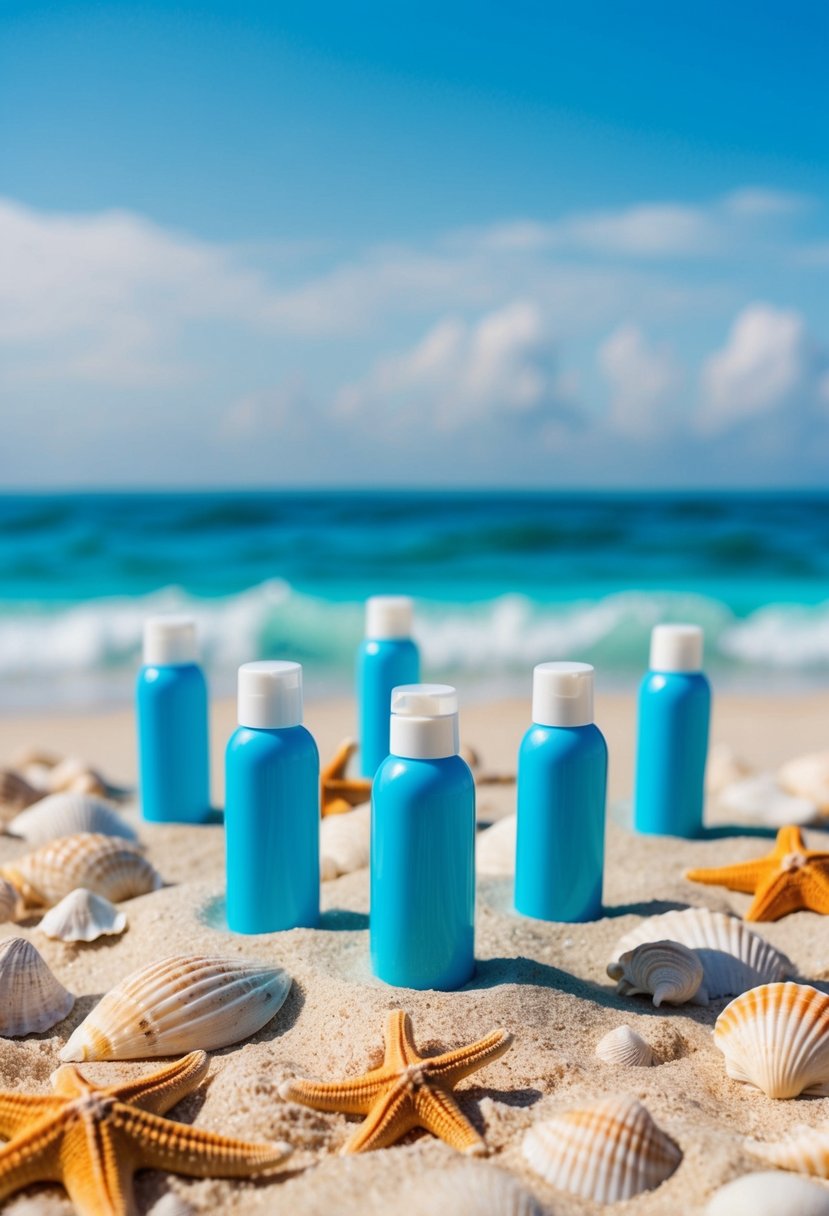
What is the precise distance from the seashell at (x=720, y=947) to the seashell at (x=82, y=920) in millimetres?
1231

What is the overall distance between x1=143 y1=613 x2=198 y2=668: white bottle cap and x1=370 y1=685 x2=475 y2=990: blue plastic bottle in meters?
1.40

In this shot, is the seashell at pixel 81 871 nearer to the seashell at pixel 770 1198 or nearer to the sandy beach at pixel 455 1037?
the sandy beach at pixel 455 1037


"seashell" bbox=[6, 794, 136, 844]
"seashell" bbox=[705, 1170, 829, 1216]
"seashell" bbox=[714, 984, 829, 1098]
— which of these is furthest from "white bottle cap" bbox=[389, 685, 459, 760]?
"seashell" bbox=[6, 794, 136, 844]

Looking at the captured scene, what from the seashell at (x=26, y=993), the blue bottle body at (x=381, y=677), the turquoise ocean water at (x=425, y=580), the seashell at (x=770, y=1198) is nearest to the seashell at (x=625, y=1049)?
the seashell at (x=770, y=1198)

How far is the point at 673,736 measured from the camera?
10.7 ft

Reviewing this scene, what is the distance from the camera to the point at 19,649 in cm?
962

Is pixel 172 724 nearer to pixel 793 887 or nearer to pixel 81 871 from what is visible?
pixel 81 871

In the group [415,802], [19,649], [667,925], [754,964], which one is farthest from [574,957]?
[19,649]

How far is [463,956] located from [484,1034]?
204 millimetres

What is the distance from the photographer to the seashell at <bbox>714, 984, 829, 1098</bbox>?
193 cm

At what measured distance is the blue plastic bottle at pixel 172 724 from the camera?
335 centimetres

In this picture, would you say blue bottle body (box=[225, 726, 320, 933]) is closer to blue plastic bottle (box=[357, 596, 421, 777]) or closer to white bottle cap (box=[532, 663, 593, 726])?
white bottle cap (box=[532, 663, 593, 726])

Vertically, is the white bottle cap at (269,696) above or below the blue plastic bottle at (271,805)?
above

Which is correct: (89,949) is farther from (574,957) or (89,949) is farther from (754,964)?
(754,964)
